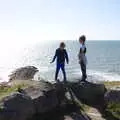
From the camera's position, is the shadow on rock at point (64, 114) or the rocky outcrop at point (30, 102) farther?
the shadow on rock at point (64, 114)

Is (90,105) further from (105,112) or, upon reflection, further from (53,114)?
(53,114)

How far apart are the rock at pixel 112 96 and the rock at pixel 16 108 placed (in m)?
3.80

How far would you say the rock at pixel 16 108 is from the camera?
9.38 m

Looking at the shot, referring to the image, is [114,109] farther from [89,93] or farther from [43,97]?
[43,97]

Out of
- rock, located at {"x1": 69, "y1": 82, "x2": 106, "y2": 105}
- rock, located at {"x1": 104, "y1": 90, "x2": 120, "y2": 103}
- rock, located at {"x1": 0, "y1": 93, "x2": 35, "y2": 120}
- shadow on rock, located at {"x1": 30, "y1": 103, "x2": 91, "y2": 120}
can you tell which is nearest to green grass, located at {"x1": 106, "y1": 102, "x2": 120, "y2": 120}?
rock, located at {"x1": 104, "y1": 90, "x2": 120, "y2": 103}

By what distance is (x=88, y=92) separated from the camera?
13.6 meters

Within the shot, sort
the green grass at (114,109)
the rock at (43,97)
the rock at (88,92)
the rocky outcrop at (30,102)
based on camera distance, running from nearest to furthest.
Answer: the rocky outcrop at (30,102) → the rock at (43,97) → the green grass at (114,109) → the rock at (88,92)

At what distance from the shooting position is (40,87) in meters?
12.1

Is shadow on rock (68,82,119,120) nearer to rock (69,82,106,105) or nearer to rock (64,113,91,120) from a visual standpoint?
rock (69,82,106,105)

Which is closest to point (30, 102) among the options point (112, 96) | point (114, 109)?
point (114, 109)

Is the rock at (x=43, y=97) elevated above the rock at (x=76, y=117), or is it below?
above

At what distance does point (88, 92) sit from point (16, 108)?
15.2 ft

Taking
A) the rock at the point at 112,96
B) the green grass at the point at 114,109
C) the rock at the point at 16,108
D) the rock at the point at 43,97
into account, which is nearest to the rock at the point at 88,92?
the rock at the point at 112,96

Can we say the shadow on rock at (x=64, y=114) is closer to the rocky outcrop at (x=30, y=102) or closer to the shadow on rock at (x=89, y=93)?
the rocky outcrop at (x=30, y=102)
